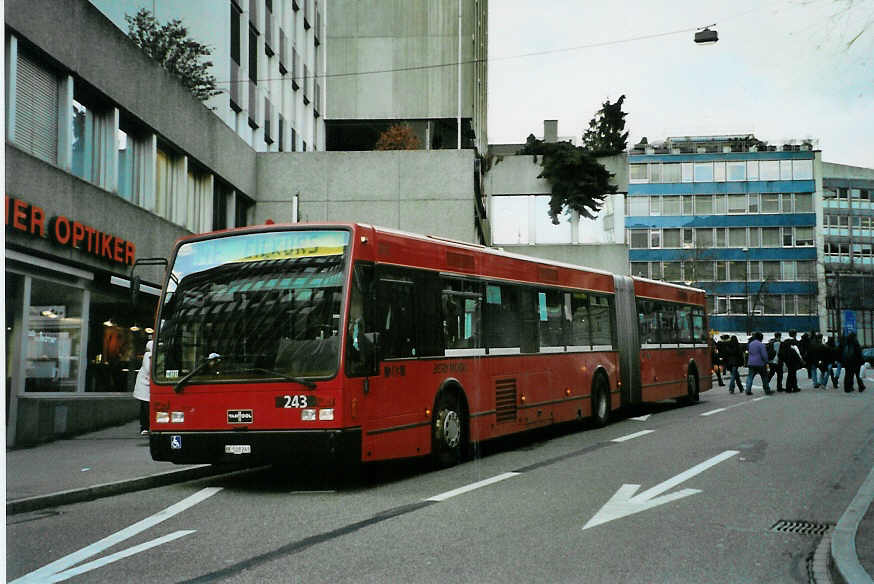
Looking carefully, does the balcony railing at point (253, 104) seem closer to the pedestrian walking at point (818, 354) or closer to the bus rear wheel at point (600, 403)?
the bus rear wheel at point (600, 403)

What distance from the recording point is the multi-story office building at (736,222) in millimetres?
96000

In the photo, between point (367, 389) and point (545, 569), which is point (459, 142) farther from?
point (545, 569)

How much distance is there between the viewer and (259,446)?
409 inches

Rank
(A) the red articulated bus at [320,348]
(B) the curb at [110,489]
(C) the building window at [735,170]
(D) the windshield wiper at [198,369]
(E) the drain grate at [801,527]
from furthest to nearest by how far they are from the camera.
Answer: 1. (C) the building window at [735,170]
2. (D) the windshield wiper at [198,369]
3. (A) the red articulated bus at [320,348]
4. (B) the curb at [110,489]
5. (E) the drain grate at [801,527]

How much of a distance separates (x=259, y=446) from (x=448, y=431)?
280cm

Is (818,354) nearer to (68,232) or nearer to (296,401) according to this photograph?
(68,232)

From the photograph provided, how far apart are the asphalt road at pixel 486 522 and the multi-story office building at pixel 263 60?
12.2 metres

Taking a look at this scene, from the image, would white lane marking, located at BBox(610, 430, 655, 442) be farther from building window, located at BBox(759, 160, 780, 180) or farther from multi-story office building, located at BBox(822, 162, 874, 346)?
multi-story office building, located at BBox(822, 162, 874, 346)

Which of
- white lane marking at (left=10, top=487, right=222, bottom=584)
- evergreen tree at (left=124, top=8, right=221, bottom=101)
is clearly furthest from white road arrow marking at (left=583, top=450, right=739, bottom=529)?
evergreen tree at (left=124, top=8, right=221, bottom=101)

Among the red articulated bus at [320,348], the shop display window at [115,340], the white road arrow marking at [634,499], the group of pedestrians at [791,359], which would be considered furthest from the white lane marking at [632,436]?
the group of pedestrians at [791,359]

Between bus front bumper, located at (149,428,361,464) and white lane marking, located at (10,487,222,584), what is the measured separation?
1.52 ft

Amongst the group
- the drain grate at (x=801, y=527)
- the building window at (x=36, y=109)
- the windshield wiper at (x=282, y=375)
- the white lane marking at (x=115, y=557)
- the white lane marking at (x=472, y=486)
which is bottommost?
the white lane marking at (x=115, y=557)

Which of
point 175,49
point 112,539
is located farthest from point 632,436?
point 175,49

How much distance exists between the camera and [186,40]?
2367cm
